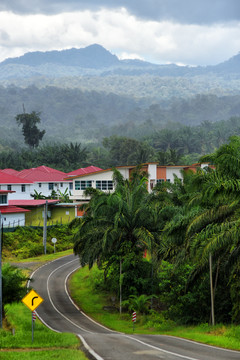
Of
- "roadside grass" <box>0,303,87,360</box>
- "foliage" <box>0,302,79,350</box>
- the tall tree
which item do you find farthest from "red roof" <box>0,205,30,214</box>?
the tall tree

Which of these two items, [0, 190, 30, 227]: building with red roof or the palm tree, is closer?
the palm tree

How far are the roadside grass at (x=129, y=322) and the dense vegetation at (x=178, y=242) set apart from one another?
104 cm

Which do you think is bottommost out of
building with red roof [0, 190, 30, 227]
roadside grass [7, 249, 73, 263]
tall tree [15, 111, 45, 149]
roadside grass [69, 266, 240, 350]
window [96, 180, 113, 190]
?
roadside grass [69, 266, 240, 350]

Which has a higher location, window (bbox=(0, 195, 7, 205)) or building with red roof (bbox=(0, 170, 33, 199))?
building with red roof (bbox=(0, 170, 33, 199))

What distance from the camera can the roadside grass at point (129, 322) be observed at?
81.9ft

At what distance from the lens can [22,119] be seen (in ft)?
587

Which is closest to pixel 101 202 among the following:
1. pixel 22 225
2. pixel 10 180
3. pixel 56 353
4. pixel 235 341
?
pixel 235 341

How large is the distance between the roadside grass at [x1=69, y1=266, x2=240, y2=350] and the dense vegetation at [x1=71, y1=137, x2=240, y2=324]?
1.04 m

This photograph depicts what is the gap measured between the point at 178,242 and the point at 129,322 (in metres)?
8.57

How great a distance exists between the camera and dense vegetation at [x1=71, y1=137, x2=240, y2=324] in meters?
25.1

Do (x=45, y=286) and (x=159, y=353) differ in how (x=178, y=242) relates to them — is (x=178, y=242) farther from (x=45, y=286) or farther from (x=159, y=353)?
(x=45, y=286)

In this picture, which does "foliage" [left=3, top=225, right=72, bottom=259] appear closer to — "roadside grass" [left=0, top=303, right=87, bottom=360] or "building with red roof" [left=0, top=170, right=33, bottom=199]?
"building with red roof" [left=0, top=170, right=33, bottom=199]

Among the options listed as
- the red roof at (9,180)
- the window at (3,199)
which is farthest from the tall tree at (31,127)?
the window at (3,199)

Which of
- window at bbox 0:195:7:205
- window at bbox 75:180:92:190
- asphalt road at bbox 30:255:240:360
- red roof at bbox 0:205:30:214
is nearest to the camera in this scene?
asphalt road at bbox 30:255:240:360
